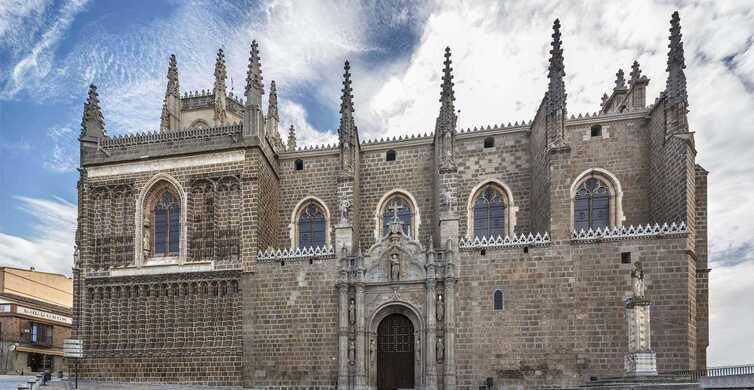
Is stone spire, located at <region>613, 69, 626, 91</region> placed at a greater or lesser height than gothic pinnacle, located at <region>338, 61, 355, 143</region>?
greater

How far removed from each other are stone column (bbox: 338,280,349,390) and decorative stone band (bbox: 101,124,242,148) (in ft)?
29.7

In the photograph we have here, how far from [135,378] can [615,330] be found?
20300mm

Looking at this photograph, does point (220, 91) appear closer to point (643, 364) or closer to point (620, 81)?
point (620, 81)

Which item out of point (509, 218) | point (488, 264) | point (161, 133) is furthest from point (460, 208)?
point (161, 133)

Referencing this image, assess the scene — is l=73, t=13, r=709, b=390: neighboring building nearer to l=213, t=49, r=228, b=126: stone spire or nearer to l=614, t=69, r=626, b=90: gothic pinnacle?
l=614, t=69, r=626, b=90: gothic pinnacle

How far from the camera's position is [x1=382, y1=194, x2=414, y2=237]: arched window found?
28.2 meters

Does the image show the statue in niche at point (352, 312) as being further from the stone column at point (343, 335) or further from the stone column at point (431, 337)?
the stone column at point (431, 337)

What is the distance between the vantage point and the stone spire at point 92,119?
29125 mm

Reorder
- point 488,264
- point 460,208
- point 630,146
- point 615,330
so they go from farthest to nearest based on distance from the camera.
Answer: point 460,208
point 630,146
point 488,264
point 615,330

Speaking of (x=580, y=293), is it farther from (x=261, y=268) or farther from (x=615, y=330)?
(x=261, y=268)

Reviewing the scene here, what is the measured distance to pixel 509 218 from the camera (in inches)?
1057

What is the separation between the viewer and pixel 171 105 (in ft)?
131

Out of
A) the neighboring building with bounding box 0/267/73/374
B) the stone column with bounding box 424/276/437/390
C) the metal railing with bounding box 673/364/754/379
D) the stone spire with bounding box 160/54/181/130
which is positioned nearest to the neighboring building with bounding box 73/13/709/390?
the stone column with bounding box 424/276/437/390

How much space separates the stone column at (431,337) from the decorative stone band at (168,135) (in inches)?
446
